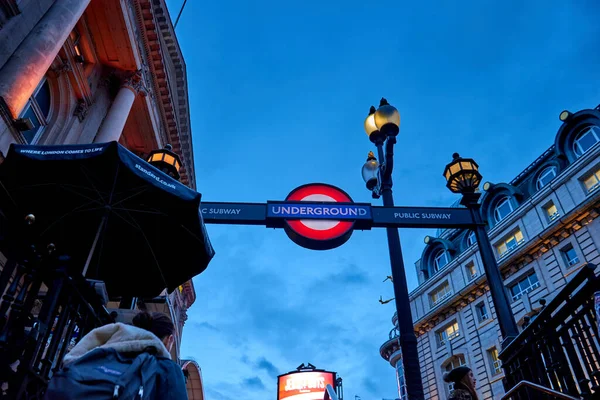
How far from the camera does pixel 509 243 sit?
35.8 metres

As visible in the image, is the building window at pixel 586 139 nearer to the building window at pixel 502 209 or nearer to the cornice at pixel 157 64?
the building window at pixel 502 209

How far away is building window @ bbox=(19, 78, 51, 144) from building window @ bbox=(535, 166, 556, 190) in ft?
116

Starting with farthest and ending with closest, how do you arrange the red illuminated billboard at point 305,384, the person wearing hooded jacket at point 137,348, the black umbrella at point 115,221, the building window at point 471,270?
the building window at point 471,270 → the red illuminated billboard at point 305,384 → the black umbrella at point 115,221 → the person wearing hooded jacket at point 137,348

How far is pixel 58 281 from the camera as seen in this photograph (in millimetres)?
3283

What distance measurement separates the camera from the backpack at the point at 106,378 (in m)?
2.27

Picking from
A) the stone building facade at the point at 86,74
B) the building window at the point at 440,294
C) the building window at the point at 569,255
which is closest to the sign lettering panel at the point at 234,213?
the stone building facade at the point at 86,74

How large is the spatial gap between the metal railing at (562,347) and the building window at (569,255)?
2926 cm

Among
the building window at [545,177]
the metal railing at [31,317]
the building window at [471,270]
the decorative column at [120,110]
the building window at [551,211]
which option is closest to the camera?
the metal railing at [31,317]

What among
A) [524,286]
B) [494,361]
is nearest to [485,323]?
[494,361]

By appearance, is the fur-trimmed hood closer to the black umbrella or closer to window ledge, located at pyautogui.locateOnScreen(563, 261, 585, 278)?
the black umbrella

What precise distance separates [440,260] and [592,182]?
18963mm

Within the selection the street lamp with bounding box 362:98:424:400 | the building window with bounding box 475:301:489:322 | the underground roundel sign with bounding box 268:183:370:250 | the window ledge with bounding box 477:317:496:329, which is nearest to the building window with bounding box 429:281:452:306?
the building window with bounding box 475:301:489:322

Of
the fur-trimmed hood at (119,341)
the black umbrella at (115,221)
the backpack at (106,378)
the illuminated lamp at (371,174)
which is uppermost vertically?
the illuminated lamp at (371,174)

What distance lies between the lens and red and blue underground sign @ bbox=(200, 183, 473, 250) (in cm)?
691
